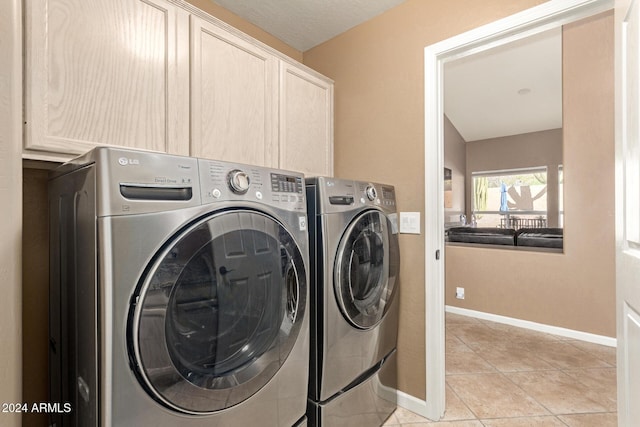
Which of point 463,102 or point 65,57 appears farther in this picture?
point 463,102

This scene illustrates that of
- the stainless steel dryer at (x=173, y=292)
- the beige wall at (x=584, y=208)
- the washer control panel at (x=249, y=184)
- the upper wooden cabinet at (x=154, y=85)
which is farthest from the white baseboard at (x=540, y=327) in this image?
the washer control panel at (x=249, y=184)

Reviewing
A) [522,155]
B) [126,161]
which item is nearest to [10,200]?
[126,161]

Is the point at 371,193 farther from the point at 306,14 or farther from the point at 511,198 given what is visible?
the point at 511,198

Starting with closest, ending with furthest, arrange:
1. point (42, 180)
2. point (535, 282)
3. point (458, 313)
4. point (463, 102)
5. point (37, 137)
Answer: point (37, 137) < point (42, 180) < point (535, 282) < point (458, 313) < point (463, 102)

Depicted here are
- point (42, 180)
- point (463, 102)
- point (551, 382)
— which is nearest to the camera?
point (42, 180)

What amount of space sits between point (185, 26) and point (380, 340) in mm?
1821

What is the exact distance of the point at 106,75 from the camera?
3.80 feet

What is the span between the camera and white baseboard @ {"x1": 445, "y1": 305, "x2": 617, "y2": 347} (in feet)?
9.05

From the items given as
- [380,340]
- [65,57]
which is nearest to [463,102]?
[380,340]

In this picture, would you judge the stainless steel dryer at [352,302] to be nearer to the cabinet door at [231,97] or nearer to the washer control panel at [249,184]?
the washer control panel at [249,184]

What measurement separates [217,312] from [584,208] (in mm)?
3370

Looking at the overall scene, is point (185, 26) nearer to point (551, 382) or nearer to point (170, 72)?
point (170, 72)

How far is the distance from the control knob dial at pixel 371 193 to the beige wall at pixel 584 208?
7.84ft

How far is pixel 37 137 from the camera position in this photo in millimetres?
996
